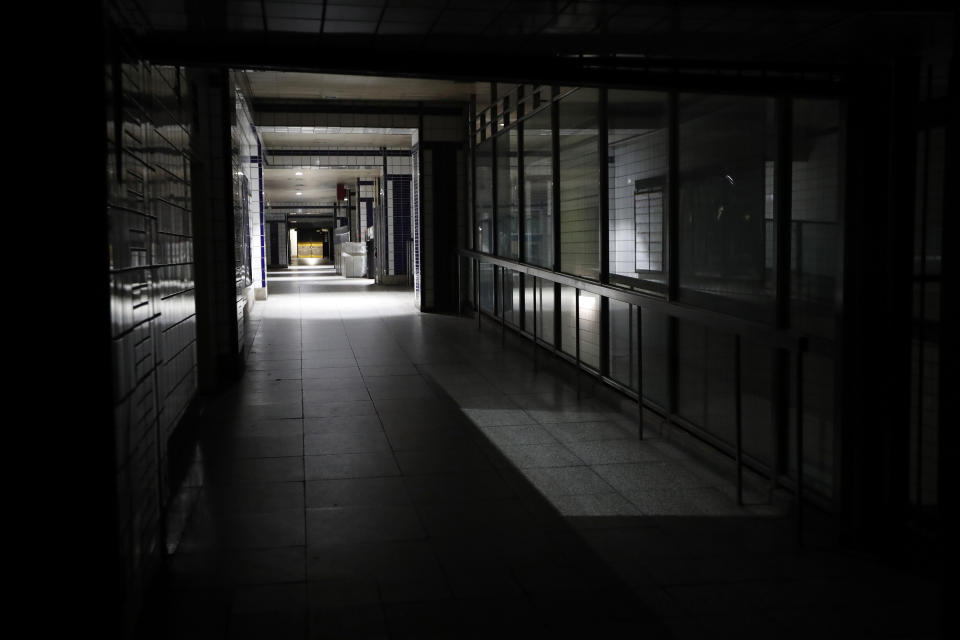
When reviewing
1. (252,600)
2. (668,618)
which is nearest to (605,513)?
(668,618)

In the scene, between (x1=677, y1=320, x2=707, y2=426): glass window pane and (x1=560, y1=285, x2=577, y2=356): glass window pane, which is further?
(x1=560, y1=285, x2=577, y2=356): glass window pane

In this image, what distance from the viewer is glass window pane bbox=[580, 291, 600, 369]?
6.31 meters

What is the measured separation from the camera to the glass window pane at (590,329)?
631cm

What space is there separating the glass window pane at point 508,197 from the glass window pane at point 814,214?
516 centimetres

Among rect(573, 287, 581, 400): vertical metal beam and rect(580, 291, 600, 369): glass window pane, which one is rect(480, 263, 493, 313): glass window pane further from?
rect(580, 291, 600, 369): glass window pane

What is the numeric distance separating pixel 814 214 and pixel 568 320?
12.0ft

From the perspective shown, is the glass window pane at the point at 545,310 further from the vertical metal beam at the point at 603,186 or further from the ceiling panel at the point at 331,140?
the ceiling panel at the point at 331,140

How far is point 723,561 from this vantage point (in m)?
3.18

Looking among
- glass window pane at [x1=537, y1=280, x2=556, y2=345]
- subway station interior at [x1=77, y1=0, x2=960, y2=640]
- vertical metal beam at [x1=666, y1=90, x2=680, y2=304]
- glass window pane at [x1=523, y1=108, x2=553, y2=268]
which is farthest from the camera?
glass window pane at [x1=537, y1=280, x2=556, y2=345]

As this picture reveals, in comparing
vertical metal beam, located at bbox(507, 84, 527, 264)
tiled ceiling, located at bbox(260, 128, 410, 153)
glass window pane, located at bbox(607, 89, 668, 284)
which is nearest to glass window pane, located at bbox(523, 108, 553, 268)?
vertical metal beam, located at bbox(507, 84, 527, 264)

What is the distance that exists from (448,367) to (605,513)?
3914 mm

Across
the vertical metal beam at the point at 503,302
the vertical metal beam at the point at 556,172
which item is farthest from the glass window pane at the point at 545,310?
the vertical metal beam at the point at 503,302

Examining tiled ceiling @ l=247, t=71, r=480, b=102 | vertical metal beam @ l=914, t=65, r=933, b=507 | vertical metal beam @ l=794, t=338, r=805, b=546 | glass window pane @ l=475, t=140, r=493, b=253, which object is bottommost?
vertical metal beam @ l=794, t=338, r=805, b=546

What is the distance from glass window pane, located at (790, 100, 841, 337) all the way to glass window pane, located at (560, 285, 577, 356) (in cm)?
315
